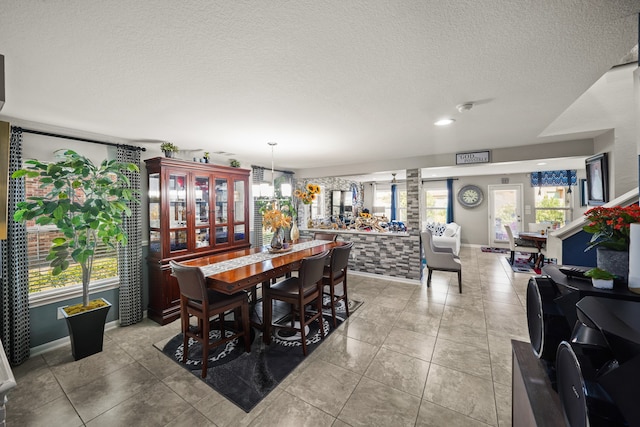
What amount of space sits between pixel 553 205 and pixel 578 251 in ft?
18.4

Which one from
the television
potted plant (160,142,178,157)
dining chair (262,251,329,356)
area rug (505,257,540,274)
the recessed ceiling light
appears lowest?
area rug (505,257,540,274)

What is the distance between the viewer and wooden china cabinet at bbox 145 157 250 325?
307 centimetres

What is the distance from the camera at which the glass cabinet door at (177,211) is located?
320cm

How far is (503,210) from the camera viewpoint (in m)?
7.25

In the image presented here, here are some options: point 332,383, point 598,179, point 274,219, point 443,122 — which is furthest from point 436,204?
point 332,383

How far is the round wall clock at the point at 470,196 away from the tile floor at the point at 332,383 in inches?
206

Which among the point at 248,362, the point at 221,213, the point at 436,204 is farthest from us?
the point at 436,204

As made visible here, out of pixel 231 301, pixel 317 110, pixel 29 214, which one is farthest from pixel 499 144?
pixel 29 214

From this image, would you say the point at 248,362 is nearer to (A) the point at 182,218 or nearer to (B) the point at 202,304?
(B) the point at 202,304

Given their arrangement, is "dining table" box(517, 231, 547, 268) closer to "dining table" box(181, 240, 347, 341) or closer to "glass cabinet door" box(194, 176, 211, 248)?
"dining table" box(181, 240, 347, 341)

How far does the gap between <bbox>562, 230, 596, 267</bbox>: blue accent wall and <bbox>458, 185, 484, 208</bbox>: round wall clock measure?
5.27 m

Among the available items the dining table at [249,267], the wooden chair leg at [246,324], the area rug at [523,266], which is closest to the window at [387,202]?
the area rug at [523,266]

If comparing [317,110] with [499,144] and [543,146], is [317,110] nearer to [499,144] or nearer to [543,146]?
[499,144]

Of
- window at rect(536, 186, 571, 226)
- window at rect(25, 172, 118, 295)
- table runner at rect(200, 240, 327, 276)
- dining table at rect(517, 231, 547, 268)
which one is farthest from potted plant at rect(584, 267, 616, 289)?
window at rect(536, 186, 571, 226)
